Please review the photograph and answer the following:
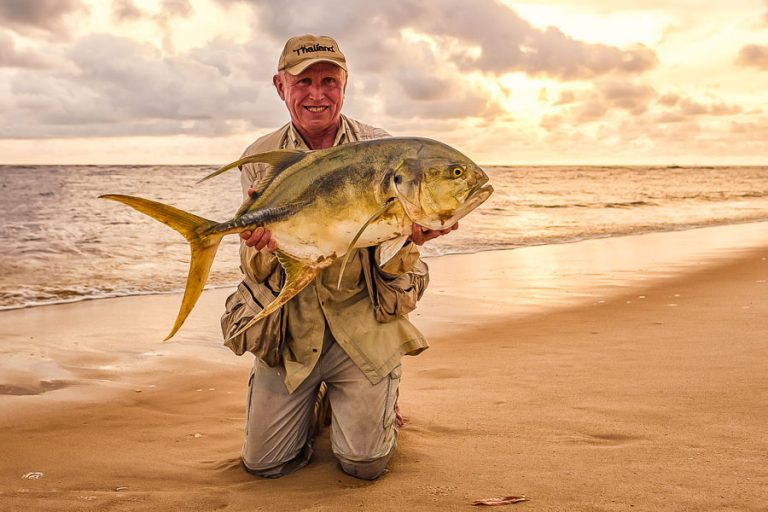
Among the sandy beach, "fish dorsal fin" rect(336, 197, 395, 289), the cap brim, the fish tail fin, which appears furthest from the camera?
the cap brim

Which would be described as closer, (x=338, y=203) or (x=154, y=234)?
(x=338, y=203)

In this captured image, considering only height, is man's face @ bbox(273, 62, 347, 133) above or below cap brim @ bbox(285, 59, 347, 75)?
below

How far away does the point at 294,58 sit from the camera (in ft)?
13.1

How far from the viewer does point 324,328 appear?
→ 4148 mm

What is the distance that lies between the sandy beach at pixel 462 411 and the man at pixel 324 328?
0.21 meters

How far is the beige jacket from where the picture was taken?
4.08 meters

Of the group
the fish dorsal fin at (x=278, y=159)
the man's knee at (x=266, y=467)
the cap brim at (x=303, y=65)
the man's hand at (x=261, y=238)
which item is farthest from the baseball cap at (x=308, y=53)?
the man's knee at (x=266, y=467)

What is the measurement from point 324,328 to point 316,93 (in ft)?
4.11

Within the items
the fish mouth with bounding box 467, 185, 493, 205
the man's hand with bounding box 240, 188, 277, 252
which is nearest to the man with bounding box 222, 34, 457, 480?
the man's hand with bounding box 240, 188, 277, 252

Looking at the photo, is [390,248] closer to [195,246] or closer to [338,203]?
[338,203]

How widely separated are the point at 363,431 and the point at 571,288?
6.11 metres

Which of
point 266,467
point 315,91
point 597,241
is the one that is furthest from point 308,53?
point 597,241

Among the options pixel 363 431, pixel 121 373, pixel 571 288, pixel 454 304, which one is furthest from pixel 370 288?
pixel 571 288

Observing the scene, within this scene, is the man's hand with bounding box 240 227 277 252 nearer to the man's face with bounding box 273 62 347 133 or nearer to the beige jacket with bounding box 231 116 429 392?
the beige jacket with bounding box 231 116 429 392
